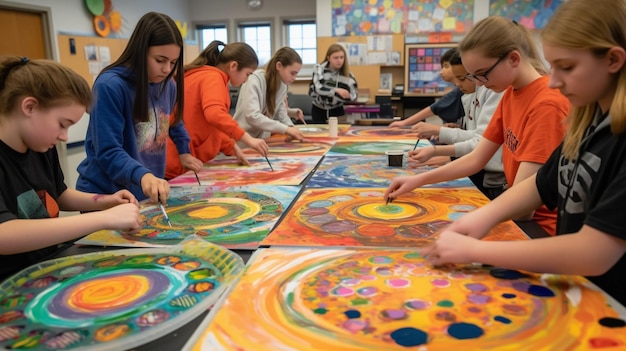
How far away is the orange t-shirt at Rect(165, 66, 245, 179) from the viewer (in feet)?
6.89

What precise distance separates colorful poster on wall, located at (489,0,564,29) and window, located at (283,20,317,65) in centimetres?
279

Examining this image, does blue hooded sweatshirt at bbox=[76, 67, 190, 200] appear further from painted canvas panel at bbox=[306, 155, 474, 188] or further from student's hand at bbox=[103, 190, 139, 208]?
painted canvas panel at bbox=[306, 155, 474, 188]

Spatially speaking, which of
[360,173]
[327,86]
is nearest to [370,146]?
[360,173]

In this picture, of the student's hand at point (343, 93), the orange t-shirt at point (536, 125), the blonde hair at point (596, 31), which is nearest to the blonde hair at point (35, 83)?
the blonde hair at point (596, 31)

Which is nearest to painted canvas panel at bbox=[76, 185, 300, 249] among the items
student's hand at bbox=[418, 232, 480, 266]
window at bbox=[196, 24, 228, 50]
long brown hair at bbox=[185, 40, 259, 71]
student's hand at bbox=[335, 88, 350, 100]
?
student's hand at bbox=[418, 232, 480, 266]

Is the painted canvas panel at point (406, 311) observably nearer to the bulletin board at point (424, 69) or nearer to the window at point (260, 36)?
the bulletin board at point (424, 69)

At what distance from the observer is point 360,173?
1.74m

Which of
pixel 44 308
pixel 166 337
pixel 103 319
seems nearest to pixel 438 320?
pixel 166 337

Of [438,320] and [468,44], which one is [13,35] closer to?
[468,44]

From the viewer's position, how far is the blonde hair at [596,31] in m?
0.78

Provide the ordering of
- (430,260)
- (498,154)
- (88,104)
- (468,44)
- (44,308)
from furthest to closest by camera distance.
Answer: (498,154) → (468,44) → (88,104) → (430,260) → (44,308)

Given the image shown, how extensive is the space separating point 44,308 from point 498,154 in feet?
5.50

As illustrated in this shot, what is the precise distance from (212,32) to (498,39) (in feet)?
23.2

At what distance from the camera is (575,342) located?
60 centimetres
